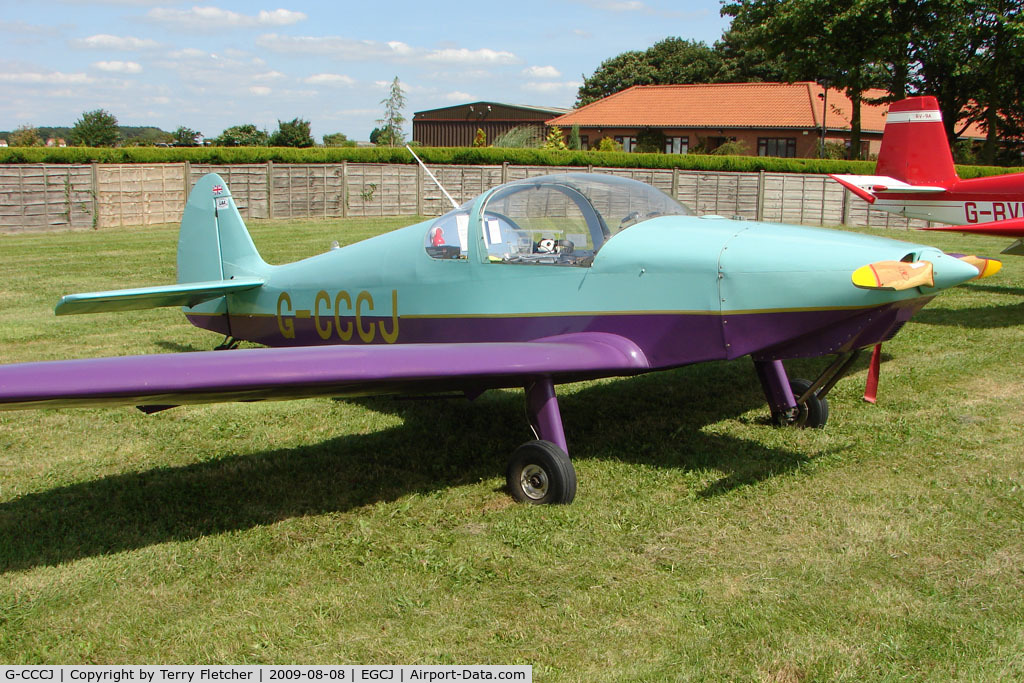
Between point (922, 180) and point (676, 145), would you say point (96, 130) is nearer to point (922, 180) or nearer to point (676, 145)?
point (676, 145)

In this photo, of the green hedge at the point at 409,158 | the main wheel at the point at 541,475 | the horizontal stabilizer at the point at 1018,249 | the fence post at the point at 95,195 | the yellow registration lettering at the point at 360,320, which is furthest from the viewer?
the green hedge at the point at 409,158

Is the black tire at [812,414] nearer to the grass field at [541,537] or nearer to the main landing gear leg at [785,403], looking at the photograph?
the main landing gear leg at [785,403]

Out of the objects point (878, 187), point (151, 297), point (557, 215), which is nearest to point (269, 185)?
point (878, 187)

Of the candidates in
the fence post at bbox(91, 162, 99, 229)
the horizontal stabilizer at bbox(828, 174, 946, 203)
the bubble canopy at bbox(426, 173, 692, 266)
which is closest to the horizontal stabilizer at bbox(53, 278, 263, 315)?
the bubble canopy at bbox(426, 173, 692, 266)

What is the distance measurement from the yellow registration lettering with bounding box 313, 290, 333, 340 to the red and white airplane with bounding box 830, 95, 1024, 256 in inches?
408

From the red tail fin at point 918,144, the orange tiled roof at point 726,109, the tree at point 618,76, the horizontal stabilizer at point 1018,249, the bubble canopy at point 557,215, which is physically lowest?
the horizontal stabilizer at point 1018,249

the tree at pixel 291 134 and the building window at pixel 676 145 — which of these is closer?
the building window at pixel 676 145

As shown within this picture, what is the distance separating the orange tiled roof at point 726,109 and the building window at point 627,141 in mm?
1042

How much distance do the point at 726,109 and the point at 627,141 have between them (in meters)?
6.78

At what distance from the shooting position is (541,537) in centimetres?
426

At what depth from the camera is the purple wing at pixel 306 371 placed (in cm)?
362

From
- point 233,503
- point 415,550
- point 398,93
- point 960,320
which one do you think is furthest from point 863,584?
point 398,93

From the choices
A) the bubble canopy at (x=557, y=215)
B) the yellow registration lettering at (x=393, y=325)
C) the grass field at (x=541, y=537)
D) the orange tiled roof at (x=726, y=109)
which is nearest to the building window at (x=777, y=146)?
the orange tiled roof at (x=726, y=109)

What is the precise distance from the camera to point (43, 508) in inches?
185
